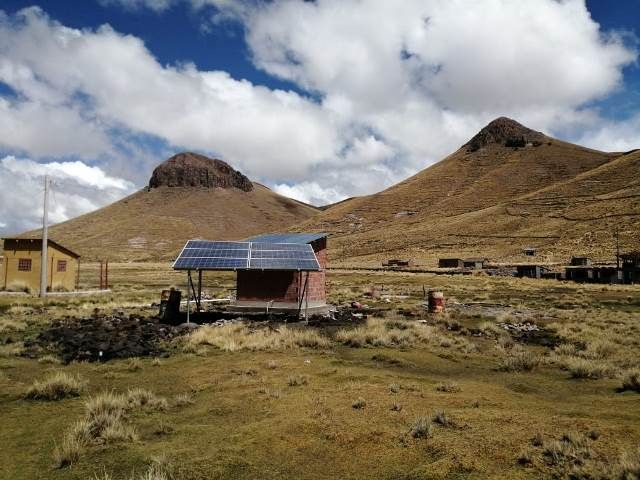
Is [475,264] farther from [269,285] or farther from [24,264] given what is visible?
[24,264]

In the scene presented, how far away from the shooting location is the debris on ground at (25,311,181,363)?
15938 mm

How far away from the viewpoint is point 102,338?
1800 cm

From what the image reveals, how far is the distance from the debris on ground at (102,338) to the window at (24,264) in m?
19.8

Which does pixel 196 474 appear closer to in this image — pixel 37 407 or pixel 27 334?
pixel 37 407

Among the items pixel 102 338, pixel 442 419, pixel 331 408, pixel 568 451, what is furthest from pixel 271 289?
pixel 568 451

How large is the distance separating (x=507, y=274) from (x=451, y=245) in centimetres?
3963

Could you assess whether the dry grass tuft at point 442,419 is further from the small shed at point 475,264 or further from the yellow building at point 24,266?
the small shed at point 475,264

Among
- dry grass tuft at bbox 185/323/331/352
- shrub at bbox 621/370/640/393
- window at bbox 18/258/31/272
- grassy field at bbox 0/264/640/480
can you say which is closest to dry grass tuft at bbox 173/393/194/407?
grassy field at bbox 0/264/640/480

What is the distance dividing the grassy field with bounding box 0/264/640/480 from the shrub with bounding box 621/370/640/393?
0.10ft

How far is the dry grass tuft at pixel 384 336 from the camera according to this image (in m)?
17.8

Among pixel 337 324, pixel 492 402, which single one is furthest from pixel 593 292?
pixel 492 402

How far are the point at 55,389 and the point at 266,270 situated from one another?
1473 cm

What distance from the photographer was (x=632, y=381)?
11219mm

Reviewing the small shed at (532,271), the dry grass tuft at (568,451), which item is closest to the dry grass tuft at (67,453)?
the dry grass tuft at (568,451)
